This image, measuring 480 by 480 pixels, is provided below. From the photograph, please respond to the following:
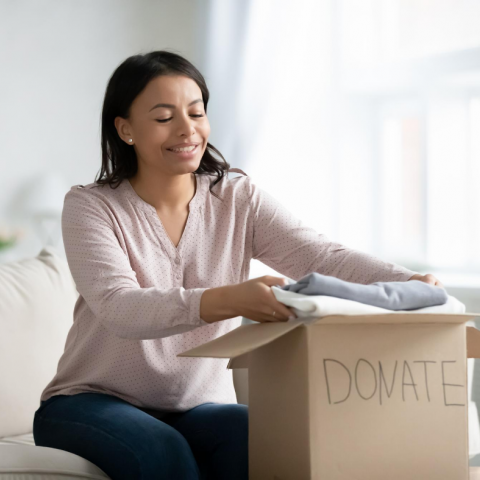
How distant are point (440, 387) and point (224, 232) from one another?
2.00 feet

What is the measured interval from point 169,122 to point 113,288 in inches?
15.9

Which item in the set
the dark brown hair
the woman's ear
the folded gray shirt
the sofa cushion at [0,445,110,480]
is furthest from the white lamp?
the folded gray shirt

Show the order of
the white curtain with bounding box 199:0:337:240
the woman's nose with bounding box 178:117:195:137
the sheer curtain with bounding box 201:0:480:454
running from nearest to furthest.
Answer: the woman's nose with bounding box 178:117:195:137, the sheer curtain with bounding box 201:0:480:454, the white curtain with bounding box 199:0:337:240

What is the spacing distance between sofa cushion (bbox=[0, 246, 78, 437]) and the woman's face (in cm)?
61

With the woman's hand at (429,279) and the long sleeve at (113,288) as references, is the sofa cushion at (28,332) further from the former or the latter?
the woman's hand at (429,279)

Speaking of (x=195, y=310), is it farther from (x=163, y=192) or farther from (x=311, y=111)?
(x=311, y=111)

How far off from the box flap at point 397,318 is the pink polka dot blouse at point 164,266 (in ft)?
0.85

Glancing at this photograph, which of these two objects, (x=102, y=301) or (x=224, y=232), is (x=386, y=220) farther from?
(x=102, y=301)

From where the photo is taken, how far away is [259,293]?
2.88ft

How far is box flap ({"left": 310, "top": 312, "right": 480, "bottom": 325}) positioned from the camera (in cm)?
79

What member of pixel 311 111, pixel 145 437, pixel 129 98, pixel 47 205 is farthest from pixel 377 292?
pixel 47 205

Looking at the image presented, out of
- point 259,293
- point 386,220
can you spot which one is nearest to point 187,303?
point 259,293

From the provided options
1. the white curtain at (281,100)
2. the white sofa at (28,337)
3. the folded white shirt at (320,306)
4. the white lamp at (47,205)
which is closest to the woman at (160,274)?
the folded white shirt at (320,306)

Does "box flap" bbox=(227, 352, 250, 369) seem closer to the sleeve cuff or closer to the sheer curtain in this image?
the sleeve cuff
